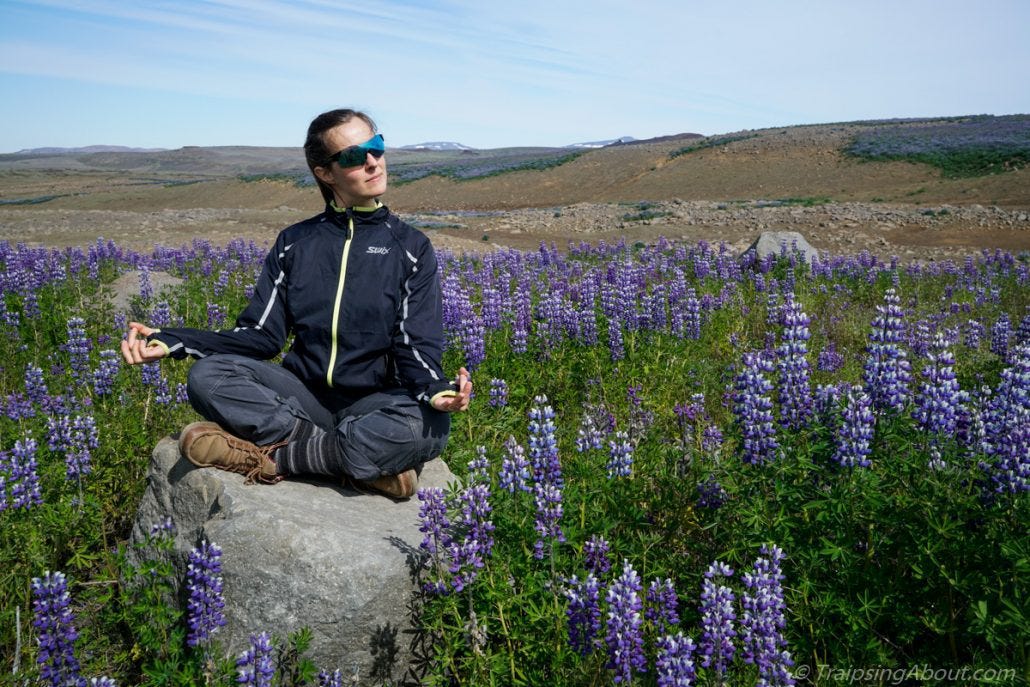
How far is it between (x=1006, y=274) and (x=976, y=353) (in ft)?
19.8

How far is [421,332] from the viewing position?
155 inches

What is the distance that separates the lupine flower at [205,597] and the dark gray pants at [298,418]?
0.87 meters

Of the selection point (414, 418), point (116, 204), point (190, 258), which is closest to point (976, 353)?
point (414, 418)

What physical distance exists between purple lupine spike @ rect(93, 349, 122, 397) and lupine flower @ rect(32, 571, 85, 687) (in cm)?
260

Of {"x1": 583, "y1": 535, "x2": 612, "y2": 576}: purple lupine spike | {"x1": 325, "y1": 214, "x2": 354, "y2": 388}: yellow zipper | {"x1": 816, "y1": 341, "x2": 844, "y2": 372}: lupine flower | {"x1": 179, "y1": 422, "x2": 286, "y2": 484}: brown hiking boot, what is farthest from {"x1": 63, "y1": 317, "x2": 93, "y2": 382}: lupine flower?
Answer: {"x1": 816, "y1": 341, "x2": 844, "y2": 372}: lupine flower

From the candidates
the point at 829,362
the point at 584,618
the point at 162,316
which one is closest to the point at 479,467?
the point at 584,618

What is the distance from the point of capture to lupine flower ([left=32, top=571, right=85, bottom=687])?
8.77 feet

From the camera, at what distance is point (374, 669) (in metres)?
3.04

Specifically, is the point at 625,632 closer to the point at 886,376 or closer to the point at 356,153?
the point at 886,376

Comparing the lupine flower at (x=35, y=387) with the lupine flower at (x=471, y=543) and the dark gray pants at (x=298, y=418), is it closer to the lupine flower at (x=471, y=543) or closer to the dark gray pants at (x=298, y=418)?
the dark gray pants at (x=298, y=418)

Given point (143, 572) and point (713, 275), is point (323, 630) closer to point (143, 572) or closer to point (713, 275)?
point (143, 572)

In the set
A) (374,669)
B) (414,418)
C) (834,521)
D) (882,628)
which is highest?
(414,418)

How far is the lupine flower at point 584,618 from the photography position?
8.34 feet

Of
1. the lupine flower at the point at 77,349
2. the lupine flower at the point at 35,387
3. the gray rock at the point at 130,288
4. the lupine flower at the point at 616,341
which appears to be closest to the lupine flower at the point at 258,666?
the lupine flower at the point at 35,387
